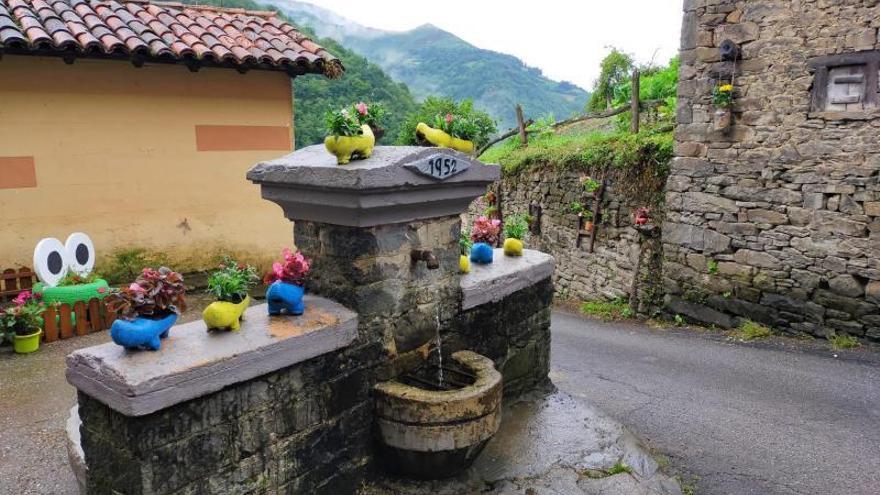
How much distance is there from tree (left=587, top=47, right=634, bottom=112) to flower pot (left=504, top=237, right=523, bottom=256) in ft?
46.2

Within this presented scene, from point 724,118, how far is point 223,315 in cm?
690

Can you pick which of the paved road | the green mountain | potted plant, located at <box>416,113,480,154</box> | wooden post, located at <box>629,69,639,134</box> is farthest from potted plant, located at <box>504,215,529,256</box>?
the green mountain

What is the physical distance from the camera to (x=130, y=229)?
26.2 feet

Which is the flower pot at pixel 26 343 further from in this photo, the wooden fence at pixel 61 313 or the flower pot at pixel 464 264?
the flower pot at pixel 464 264

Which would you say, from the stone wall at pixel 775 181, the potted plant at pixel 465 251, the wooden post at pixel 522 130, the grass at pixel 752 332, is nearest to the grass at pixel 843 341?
the stone wall at pixel 775 181

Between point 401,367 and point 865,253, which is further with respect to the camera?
point 865,253

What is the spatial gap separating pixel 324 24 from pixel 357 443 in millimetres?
91491

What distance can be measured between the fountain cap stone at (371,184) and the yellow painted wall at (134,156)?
5450 mm

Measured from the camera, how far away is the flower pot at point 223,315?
8.93 feet

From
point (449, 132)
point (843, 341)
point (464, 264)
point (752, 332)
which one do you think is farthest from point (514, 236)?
point (843, 341)

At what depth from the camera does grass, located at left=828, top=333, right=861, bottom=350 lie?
687cm

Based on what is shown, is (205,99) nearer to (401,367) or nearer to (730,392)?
(401,367)

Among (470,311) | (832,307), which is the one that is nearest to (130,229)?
(470,311)

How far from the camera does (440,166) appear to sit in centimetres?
330
